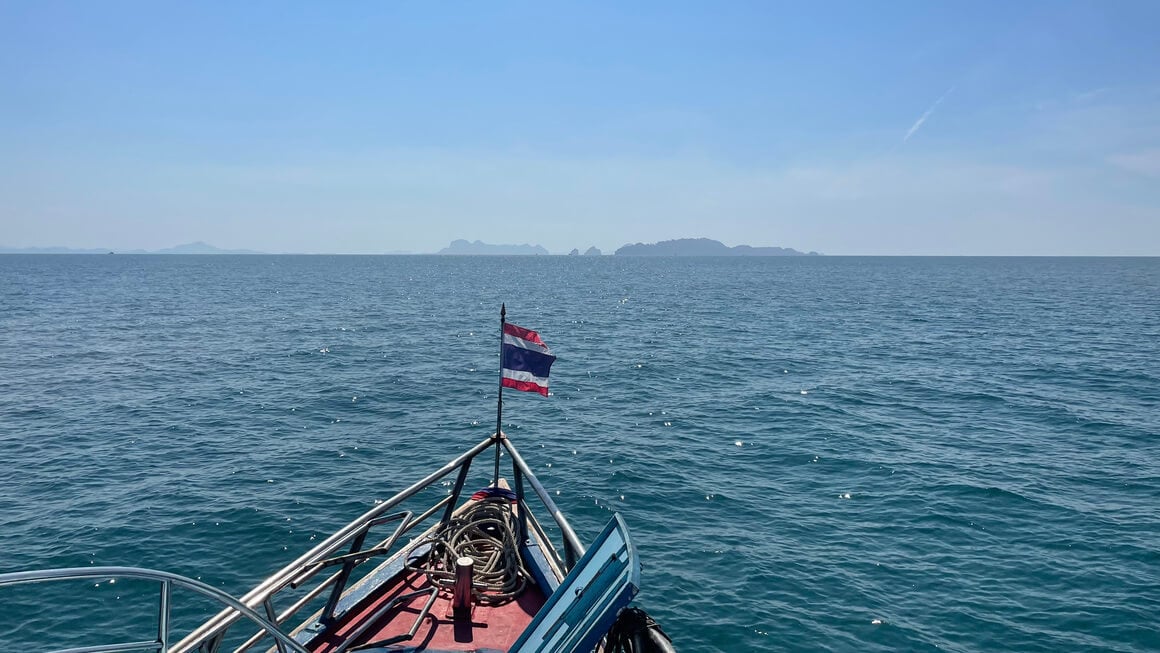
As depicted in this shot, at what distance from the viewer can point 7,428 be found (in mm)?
26766

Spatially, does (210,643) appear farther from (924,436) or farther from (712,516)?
(924,436)

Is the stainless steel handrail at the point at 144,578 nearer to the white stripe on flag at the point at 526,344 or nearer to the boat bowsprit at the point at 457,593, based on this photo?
the boat bowsprit at the point at 457,593

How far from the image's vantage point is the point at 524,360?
11.5 metres

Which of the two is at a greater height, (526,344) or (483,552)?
(526,344)

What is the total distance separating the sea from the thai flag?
20.8 ft

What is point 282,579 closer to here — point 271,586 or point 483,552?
point 271,586

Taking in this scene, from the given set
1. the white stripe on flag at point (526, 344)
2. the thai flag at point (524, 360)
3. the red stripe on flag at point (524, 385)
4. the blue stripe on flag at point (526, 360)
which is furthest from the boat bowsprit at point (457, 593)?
the white stripe on flag at point (526, 344)

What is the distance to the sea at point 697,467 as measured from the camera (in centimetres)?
1452

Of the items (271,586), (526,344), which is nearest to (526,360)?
(526,344)

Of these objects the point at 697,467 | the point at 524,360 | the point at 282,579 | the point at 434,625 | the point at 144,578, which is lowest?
the point at 697,467

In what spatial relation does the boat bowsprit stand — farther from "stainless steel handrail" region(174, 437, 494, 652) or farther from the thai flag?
the thai flag

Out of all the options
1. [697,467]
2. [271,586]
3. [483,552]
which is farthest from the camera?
[697,467]

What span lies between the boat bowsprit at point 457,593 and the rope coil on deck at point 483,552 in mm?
20

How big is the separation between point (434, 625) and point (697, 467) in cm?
1544
